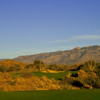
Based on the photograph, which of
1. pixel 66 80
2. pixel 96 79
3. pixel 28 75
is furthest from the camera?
pixel 28 75

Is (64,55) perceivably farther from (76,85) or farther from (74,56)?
(76,85)

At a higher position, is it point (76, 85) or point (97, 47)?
point (97, 47)

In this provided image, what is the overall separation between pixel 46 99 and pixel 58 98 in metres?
0.59

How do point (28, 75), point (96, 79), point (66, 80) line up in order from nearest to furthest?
1. point (96, 79)
2. point (66, 80)
3. point (28, 75)

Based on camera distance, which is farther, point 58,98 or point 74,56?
point 74,56

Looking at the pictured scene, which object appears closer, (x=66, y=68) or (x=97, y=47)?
(x=66, y=68)

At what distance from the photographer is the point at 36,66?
162 feet

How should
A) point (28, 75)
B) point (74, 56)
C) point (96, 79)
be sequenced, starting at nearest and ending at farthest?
point (96, 79)
point (28, 75)
point (74, 56)

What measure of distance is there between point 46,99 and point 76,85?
13.1 metres

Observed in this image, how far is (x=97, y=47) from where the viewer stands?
142 metres

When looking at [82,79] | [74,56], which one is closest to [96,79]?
[82,79]

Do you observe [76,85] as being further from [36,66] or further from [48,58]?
[48,58]

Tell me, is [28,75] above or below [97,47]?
below

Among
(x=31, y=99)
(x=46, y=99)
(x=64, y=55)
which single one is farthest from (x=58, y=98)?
(x=64, y=55)
